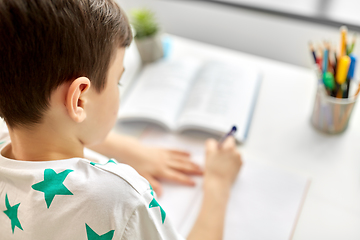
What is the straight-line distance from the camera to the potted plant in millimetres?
976

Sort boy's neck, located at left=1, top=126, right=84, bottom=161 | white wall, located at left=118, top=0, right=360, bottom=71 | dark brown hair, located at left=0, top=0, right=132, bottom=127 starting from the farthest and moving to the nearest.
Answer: white wall, located at left=118, top=0, right=360, bottom=71 → boy's neck, located at left=1, top=126, right=84, bottom=161 → dark brown hair, located at left=0, top=0, right=132, bottom=127

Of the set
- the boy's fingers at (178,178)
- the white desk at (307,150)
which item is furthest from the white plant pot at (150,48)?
the boy's fingers at (178,178)

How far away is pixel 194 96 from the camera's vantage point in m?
0.90

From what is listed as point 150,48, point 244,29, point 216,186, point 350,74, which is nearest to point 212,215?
point 216,186

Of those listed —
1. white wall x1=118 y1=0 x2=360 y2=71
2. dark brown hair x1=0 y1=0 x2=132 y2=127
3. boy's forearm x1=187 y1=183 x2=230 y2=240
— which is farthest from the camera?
white wall x1=118 y1=0 x2=360 y2=71

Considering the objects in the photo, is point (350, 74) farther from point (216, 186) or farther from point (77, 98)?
point (77, 98)

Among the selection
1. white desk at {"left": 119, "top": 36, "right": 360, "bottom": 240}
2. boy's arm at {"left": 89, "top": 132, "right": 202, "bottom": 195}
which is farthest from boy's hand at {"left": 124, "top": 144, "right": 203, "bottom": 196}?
white desk at {"left": 119, "top": 36, "right": 360, "bottom": 240}

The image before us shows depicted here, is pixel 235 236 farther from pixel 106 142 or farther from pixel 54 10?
pixel 54 10

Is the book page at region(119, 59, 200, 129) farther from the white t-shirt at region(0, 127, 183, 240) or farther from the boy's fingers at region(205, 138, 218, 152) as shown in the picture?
the white t-shirt at region(0, 127, 183, 240)

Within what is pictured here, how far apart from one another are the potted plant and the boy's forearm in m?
0.47

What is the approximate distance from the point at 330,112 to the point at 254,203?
27 cm

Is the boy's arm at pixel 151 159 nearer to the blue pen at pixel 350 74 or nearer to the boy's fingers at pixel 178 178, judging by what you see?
the boy's fingers at pixel 178 178

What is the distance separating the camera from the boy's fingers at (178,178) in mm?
742

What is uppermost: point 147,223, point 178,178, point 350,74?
point 350,74
